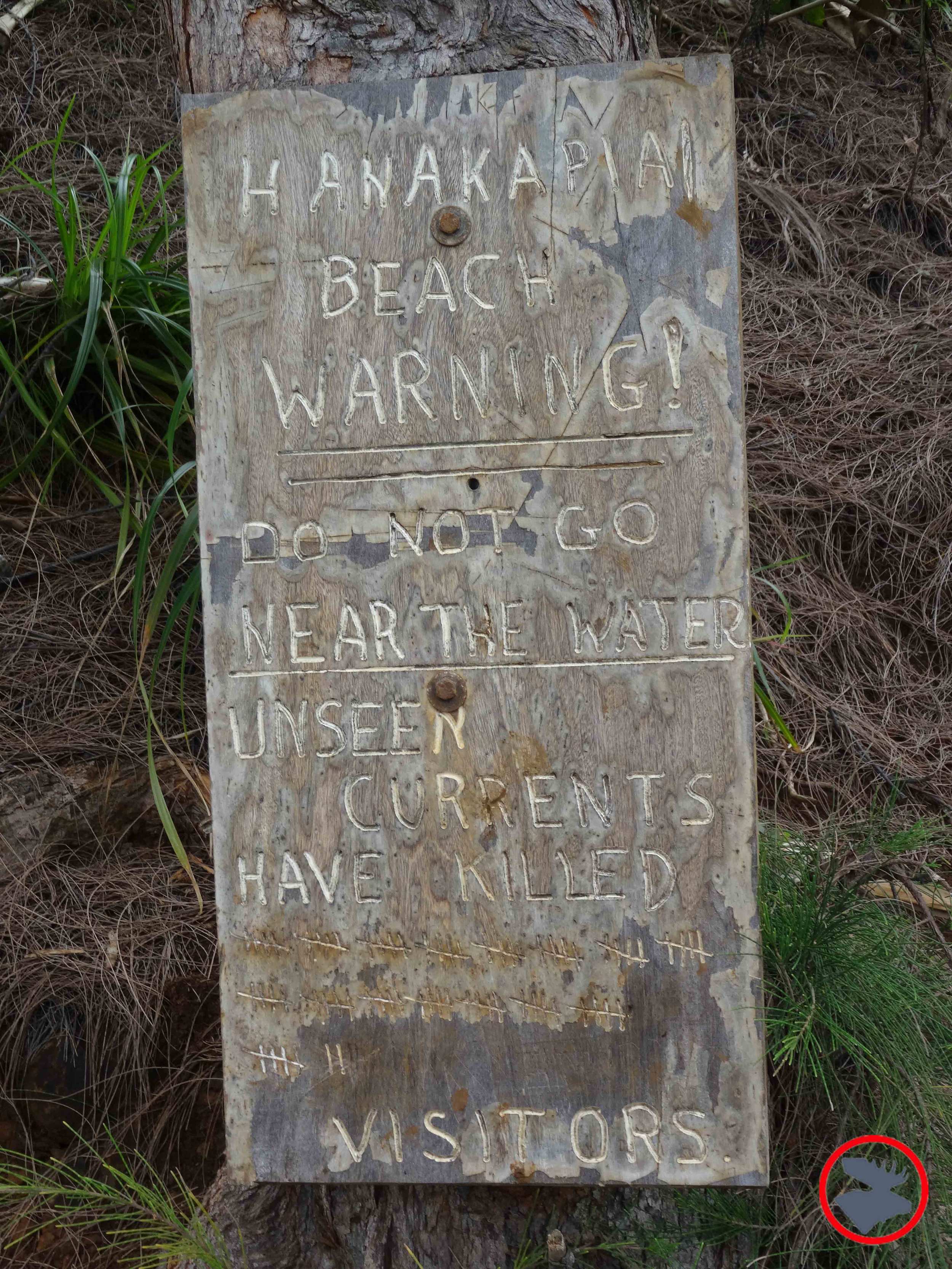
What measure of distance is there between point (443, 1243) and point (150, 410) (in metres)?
1.75

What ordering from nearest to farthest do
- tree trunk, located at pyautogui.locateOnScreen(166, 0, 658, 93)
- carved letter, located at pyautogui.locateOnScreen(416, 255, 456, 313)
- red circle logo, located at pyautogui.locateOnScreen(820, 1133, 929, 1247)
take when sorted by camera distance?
red circle logo, located at pyautogui.locateOnScreen(820, 1133, 929, 1247) → carved letter, located at pyautogui.locateOnScreen(416, 255, 456, 313) → tree trunk, located at pyautogui.locateOnScreen(166, 0, 658, 93)

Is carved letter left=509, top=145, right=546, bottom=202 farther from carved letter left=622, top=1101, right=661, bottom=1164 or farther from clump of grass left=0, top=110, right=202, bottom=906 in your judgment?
carved letter left=622, top=1101, right=661, bottom=1164

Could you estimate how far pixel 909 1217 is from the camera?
59.0 inches

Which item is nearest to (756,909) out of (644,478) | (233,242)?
(644,478)

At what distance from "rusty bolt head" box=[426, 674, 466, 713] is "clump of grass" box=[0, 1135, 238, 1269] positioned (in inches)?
30.2

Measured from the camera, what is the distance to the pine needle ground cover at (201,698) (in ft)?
5.39

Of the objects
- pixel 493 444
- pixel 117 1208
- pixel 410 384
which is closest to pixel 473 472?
pixel 493 444

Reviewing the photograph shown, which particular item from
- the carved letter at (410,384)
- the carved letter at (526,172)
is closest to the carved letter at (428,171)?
the carved letter at (526,172)

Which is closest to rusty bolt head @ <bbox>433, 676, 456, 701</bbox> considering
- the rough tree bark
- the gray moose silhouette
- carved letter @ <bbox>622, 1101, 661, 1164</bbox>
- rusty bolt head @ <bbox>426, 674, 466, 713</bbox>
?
rusty bolt head @ <bbox>426, 674, 466, 713</bbox>

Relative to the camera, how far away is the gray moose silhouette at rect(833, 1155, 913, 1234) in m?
1.50

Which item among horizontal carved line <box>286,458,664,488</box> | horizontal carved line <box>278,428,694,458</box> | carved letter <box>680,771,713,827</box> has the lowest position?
carved letter <box>680,771,713,827</box>

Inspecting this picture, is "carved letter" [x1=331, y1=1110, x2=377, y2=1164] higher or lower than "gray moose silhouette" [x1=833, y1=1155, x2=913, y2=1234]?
higher

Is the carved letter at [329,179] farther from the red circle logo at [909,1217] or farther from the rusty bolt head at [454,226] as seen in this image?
the red circle logo at [909,1217]

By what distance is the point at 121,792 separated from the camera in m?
2.22
